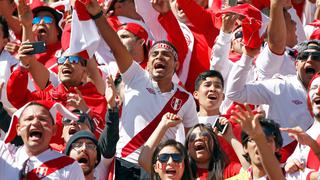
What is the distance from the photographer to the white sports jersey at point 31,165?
1063 cm

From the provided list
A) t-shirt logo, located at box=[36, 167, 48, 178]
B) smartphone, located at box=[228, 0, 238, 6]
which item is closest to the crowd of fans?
t-shirt logo, located at box=[36, 167, 48, 178]

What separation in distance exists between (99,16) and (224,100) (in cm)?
151

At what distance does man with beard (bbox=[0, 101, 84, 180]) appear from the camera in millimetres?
10680

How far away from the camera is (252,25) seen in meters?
11.6

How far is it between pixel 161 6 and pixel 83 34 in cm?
119

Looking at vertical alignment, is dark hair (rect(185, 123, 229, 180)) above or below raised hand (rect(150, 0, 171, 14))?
below

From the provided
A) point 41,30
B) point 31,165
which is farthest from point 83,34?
point 41,30

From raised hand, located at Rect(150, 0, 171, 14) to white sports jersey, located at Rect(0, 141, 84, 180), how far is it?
2578 mm

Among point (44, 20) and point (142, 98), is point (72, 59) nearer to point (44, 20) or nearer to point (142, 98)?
point (142, 98)

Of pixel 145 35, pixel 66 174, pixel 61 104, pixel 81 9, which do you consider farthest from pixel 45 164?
pixel 145 35

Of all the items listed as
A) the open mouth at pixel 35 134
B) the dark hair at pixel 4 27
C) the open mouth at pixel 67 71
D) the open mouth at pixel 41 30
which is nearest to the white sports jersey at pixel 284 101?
the open mouth at pixel 67 71

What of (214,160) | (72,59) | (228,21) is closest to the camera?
(214,160)

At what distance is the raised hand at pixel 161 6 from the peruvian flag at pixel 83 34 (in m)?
0.92

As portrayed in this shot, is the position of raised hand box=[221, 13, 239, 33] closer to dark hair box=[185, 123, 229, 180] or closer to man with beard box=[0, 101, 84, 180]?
dark hair box=[185, 123, 229, 180]
